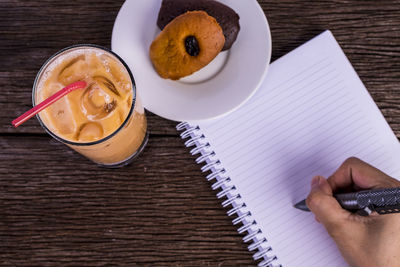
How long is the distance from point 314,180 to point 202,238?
0.90 ft

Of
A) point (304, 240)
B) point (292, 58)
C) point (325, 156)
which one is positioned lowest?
point (304, 240)

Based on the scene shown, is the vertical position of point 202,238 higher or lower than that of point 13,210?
lower

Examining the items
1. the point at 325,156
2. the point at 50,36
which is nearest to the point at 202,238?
the point at 325,156

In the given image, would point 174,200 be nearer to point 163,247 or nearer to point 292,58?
point 163,247

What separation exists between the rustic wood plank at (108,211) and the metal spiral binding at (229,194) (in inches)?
0.9

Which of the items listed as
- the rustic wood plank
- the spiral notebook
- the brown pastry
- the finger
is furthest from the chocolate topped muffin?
the finger

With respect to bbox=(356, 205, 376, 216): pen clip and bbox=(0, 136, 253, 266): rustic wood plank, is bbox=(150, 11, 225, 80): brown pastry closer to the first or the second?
bbox=(0, 136, 253, 266): rustic wood plank

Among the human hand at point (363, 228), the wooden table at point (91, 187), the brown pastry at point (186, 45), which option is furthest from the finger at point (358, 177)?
the brown pastry at point (186, 45)

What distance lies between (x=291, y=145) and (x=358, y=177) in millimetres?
155

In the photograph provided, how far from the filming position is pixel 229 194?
839 millimetres

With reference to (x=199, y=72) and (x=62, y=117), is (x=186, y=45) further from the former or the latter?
(x=62, y=117)

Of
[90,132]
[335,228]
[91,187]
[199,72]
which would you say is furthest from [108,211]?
[335,228]

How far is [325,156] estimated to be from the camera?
0.86 m

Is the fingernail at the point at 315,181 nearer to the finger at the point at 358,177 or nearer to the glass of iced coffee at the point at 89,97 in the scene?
the finger at the point at 358,177
